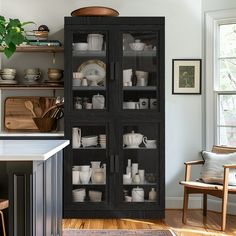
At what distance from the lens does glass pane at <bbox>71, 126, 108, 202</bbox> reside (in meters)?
4.40

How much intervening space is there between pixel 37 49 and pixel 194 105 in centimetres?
187

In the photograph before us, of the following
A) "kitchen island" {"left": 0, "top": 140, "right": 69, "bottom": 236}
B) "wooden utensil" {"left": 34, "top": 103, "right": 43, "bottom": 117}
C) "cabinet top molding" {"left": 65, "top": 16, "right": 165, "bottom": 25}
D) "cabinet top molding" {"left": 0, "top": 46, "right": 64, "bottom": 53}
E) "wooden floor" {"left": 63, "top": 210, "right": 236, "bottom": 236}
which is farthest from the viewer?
"wooden utensil" {"left": 34, "top": 103, "right": 43, "bottom": 117}

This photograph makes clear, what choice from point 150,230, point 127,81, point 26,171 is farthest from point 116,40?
point 26,171

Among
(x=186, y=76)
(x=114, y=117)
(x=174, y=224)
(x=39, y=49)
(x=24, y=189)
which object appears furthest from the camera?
(x=186, y=76)

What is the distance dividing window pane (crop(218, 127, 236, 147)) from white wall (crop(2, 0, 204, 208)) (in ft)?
0.77

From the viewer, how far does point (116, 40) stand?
14.4 ft

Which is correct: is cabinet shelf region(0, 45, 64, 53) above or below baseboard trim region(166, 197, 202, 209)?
above

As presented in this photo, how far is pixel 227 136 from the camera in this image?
4.70m

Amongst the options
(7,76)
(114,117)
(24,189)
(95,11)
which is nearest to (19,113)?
(7,76)

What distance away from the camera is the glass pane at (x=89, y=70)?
4410 millimetres

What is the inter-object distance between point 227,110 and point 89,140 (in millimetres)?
1584

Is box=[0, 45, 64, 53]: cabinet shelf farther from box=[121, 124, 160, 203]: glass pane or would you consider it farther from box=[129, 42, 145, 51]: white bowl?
box=[121, 124, 160, 203]: glass pane

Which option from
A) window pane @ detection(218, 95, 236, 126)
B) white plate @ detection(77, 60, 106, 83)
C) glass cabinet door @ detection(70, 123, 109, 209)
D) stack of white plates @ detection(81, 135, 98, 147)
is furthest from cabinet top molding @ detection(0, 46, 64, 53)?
window pane @ detection(218, 95, 236, 126)

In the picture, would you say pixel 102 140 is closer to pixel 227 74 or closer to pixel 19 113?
pixel 19 113
